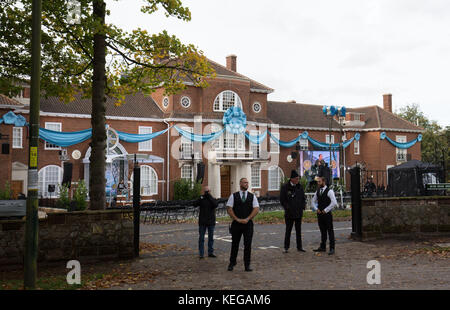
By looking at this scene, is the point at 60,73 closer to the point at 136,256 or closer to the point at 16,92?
the point at 16,92

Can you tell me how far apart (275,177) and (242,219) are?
32.3m

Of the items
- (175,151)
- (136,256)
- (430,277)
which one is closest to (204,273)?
(136,256)

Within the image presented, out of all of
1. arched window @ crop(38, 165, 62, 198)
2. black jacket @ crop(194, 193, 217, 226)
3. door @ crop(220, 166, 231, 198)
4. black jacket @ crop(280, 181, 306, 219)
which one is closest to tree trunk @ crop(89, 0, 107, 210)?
black jacket @ crop(194, 193, 217, 226)

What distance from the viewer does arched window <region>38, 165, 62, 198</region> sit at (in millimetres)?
30516

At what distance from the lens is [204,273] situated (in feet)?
28.2

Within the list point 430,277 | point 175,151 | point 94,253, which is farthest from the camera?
point 175,151

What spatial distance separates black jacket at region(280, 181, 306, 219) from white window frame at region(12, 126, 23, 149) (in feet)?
80.4

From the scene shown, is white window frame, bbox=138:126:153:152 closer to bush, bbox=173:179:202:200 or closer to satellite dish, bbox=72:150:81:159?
bush, bbox=173:179:202:200

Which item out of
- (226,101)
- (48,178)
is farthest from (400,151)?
(48,178)

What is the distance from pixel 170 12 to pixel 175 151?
23.8m

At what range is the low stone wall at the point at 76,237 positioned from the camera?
925 cm

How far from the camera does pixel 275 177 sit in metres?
40.8
